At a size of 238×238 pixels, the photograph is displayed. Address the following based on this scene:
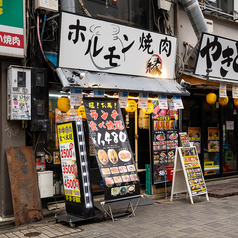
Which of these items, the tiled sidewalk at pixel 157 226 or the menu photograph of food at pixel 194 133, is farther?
the menu photograph of food at pixel 194 133

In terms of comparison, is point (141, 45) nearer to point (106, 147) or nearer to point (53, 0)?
point (53, 0)

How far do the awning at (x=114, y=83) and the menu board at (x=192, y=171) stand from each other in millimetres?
1694

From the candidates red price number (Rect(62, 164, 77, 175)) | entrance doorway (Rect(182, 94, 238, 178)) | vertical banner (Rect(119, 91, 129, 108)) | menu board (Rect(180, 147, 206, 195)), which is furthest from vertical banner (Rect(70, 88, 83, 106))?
entrance doorway (Rect(182, 94, 238, 178))

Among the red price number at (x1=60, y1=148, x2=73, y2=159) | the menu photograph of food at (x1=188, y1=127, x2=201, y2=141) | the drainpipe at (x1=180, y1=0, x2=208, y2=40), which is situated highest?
the drainpipe at (x1=180, y1=0, x2=208, y2=40)

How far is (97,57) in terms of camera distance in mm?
7973

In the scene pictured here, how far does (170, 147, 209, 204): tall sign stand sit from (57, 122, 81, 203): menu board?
3207mm

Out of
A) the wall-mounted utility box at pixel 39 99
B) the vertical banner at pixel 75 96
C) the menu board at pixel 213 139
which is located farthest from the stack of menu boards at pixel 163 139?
the wall-mounted utility box at pixel 39 99

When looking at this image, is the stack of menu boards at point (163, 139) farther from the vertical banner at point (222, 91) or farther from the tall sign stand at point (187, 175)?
the vertical banner at point (222, 91)

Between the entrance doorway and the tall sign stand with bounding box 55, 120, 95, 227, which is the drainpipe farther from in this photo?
the tall sign stand with bounding box 55, 120, 95, 227

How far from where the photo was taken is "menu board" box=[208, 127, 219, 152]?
12.4 meters

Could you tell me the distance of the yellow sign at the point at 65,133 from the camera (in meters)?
7.05

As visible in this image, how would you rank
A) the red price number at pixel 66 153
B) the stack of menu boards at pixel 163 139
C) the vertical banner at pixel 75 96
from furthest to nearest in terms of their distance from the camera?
the stack of menu boards at pixel 163 139, the vertical banner at pixel 75 96, the red price number at pixel 66 153

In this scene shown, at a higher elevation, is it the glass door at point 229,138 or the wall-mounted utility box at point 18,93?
the wall-mounted utility box at point 18,93

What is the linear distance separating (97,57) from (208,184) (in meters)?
6.46
